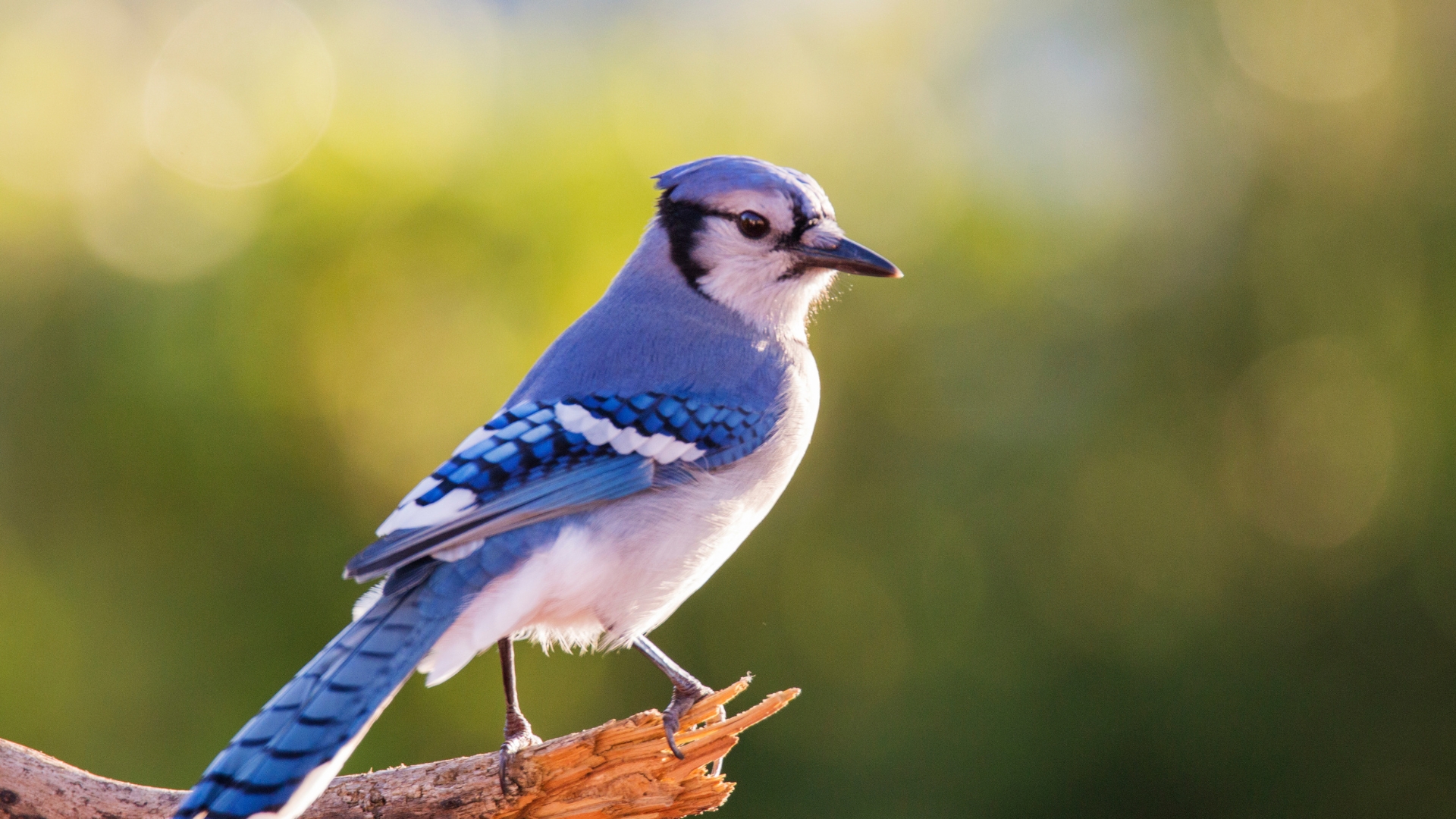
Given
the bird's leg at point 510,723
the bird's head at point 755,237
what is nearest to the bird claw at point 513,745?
the bird's leg at point 510,723

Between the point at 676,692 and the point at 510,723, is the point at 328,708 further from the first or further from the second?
the point at 676,692

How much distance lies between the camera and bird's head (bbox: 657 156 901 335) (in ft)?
7.02

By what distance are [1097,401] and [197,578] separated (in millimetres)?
3016

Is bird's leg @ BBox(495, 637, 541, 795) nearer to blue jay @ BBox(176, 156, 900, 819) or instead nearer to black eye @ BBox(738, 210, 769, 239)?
blue jay @ BBox(176, 156, 900, 819)

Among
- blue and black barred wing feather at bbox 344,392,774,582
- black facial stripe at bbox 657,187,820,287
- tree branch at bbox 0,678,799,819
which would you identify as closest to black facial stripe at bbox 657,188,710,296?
black facial stripe at bbox 657,187,820,287

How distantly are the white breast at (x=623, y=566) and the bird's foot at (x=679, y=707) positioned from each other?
118mm

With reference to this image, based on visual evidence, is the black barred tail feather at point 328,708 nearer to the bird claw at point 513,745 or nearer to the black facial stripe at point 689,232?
the bird claw at point 513,745

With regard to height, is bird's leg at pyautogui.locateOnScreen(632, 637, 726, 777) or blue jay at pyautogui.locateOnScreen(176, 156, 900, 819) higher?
blue jay at pyautogui.locateOnScreen(176, 156, 900, 819)

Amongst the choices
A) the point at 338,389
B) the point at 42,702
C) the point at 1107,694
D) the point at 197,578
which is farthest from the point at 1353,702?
the point at 42,702

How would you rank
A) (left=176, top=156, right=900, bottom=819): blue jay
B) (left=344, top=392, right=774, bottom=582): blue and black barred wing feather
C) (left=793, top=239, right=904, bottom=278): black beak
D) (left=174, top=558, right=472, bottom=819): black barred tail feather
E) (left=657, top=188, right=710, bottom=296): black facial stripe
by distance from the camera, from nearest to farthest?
(left=174, top=558, right=472, bottom=819): black barred tail feather < (left=176, top=156, right=900, bottom=819): blue jay < (left=344, top=392, right=774, bottom=582): blue and black barred wing feather < (left=793, top=239, right=904, bottom=278): black beak < (left=657, top=188, right=710, bottom=296): black facial stripe

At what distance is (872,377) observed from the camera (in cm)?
413

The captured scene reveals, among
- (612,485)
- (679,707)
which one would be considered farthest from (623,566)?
(679,707)

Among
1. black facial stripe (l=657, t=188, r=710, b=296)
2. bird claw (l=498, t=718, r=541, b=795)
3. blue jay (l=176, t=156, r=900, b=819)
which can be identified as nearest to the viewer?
blue jay (l=176, t=156, r=900, b=819)

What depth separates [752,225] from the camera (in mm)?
2170
